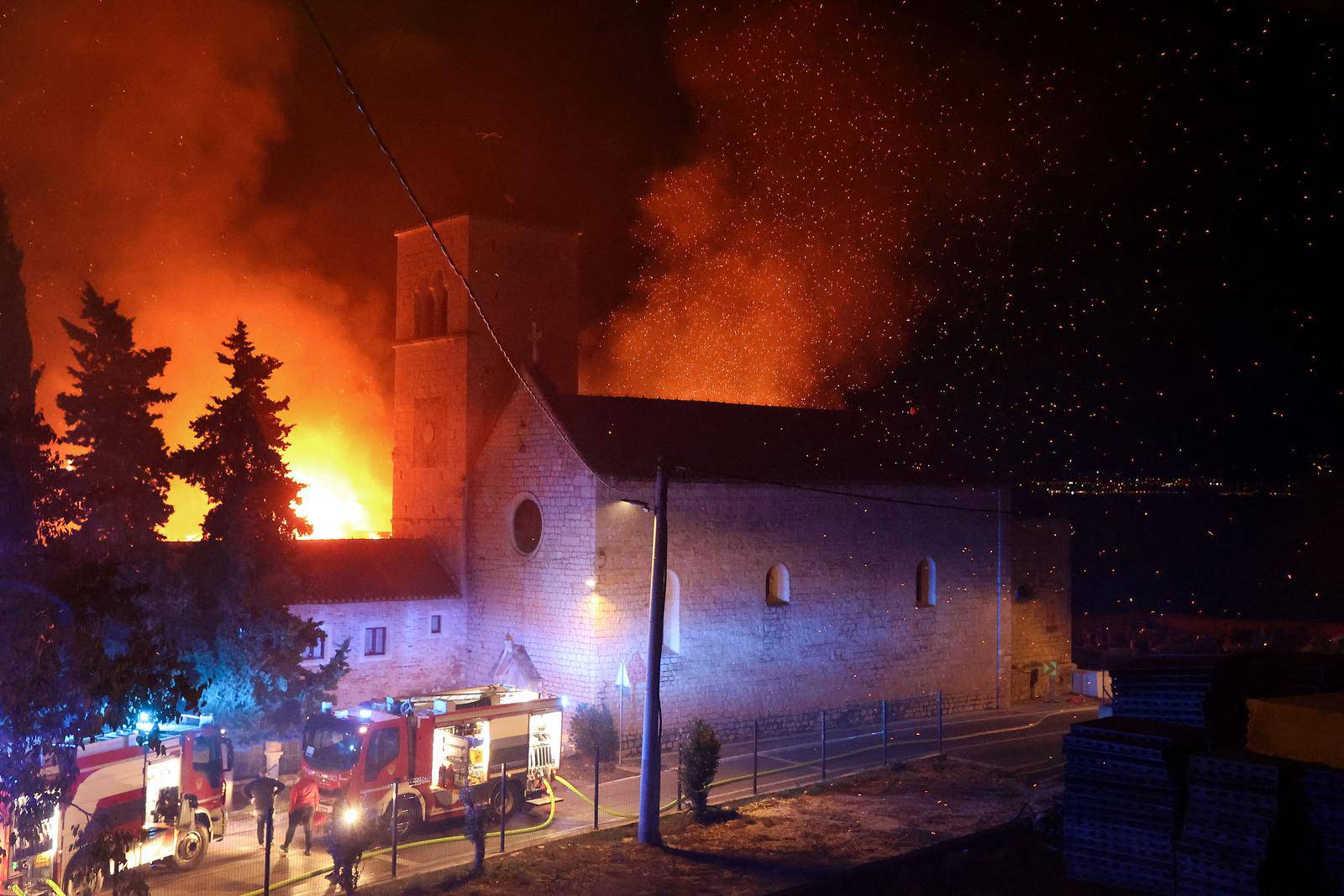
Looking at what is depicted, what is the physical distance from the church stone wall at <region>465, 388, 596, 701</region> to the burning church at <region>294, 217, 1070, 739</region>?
0.06 meters

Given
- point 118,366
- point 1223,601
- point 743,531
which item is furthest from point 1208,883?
point 1223,601

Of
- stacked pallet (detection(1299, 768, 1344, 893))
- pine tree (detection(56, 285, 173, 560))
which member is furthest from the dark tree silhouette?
stacked pallet (detection(1299, 768, 1344, 893))

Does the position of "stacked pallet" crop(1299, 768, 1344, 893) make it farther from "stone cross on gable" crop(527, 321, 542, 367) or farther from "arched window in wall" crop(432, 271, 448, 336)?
"arched window in wall" crop(432, 271, 448, 336)

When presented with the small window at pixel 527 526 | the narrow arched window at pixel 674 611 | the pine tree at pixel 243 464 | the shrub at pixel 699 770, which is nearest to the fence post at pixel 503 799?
the shrub at pixel 699 770

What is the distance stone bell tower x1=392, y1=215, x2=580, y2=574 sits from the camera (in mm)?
31781

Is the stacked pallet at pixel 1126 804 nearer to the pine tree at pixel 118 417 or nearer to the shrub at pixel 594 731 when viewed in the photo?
the shrub at pixel 594 731

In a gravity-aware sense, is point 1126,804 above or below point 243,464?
below

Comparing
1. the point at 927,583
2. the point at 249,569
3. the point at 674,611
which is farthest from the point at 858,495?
the point at 249,569

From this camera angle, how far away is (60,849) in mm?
15148

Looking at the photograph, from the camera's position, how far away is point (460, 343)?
32562mm

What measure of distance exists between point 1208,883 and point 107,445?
20665 mm

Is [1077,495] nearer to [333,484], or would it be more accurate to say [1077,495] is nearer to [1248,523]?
[1248,523]

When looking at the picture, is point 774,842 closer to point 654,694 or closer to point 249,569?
point 654,694

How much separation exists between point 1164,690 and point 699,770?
8.04 metres
